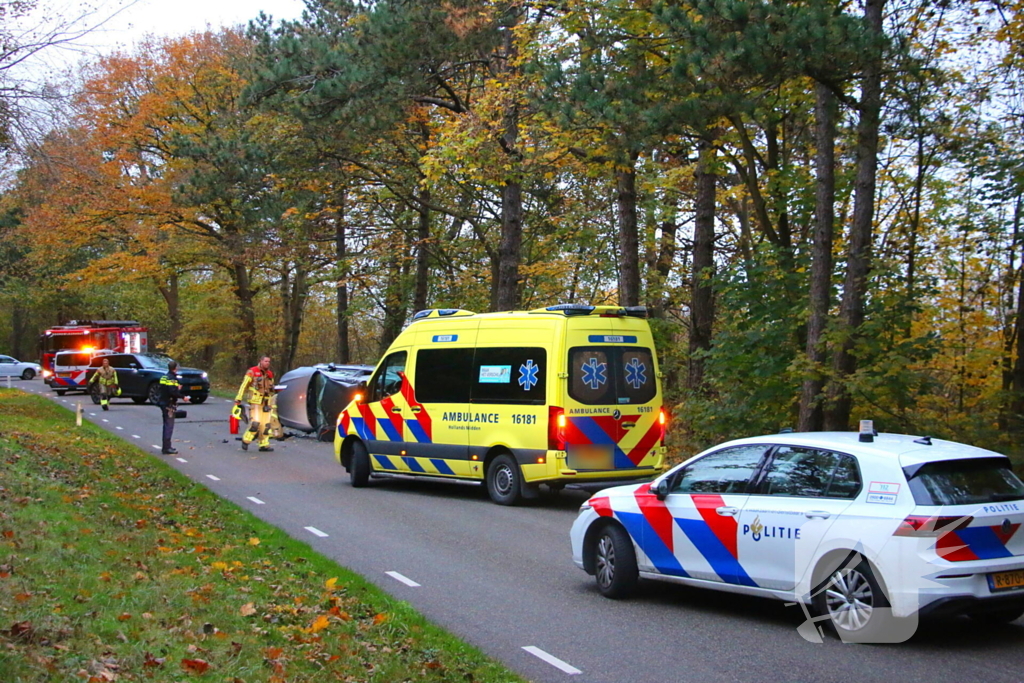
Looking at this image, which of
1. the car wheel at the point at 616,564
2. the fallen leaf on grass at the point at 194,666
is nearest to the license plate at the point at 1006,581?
the car wheel at the point at 616,564

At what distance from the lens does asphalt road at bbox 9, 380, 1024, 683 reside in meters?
6.41

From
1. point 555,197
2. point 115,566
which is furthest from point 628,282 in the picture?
point 115,566

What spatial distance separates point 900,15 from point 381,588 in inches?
446

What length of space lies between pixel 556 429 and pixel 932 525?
7108 mm

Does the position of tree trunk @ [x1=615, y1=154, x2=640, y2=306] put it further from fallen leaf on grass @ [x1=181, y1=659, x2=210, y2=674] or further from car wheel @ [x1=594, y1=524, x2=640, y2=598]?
fallen leaf on grass @ [x1=181, y1=659, x2=210, y2=674]

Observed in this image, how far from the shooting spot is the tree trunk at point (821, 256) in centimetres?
1432

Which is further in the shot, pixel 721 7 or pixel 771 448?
pixel 721 7

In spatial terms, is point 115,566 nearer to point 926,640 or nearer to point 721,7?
point 926,640

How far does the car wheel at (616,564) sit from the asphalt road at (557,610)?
0.41ft

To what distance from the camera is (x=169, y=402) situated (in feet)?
66.5

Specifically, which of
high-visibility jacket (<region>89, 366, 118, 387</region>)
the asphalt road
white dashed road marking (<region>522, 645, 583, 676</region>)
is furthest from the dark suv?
white dashed road marking (<region>522, 645, 583, 676</region>)

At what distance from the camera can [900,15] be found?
1481cm

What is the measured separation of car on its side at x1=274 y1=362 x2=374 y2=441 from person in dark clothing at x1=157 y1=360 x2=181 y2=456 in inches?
106

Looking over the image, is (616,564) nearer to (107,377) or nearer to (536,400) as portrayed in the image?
(536,400)
